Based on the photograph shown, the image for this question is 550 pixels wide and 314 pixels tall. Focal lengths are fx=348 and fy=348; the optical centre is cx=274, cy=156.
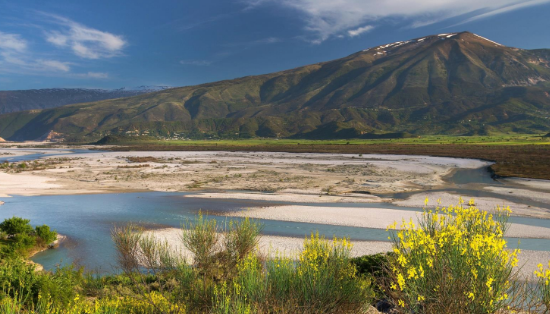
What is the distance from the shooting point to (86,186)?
141 feet

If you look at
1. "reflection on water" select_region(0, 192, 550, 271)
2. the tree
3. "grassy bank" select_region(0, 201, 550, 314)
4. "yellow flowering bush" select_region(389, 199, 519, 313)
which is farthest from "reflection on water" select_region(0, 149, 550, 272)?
"yellow flowering bush" select_region(389, 199, 519, 313)

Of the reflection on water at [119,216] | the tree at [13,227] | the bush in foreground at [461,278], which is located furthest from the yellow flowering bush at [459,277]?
the tree at [13,227]

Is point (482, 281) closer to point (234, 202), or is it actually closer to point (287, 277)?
point (287, 277)

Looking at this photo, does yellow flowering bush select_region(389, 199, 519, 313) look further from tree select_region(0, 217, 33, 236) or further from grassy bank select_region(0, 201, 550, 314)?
tree select_region(0, 217, 33, 236)

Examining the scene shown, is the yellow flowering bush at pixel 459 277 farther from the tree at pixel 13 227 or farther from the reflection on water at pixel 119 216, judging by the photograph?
the tree at pixel 13 227

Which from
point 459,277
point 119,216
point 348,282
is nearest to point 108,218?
point 119,216

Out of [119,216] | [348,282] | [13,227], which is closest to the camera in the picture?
[348,282]

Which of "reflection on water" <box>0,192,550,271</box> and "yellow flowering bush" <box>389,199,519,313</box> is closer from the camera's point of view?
"yellow flowering bush" <box>389,199,519,313</box>

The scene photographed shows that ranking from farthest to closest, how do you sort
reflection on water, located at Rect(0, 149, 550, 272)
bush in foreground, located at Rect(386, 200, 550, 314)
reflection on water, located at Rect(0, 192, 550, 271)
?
reflection on water, located at Rect(0, 149, 550, 272) < reflection on water, located at Rect(0, 192, 550, 271) < bush in foreground, located at Rect(386, 200, 550, 314)

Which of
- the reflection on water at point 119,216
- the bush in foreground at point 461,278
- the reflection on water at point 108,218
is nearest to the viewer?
A: the bush in foreground at point 461,278

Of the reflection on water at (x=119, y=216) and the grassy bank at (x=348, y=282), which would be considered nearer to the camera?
the grassy bank at (x=348, y=282)

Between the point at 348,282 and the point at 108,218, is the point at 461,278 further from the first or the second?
the point at 108,218

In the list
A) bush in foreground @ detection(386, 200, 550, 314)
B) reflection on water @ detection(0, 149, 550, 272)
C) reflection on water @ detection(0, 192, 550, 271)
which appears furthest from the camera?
reflection on water @ detection(0, 149, 550, 272)

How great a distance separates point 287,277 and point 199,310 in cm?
203
